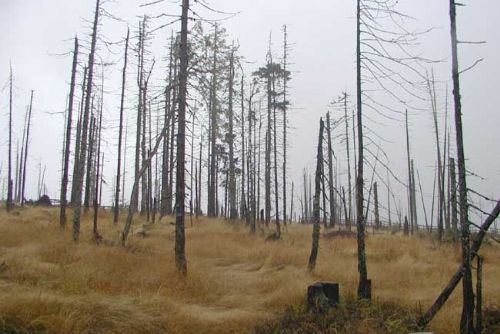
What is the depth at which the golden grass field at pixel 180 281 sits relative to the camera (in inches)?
298

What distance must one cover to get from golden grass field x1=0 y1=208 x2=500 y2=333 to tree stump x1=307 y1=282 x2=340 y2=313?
82cm

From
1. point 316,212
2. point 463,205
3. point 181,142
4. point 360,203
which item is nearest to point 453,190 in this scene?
point 463,205

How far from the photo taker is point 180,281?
37.4ft

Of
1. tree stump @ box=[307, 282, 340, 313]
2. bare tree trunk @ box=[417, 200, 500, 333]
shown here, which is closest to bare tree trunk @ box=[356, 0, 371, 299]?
A: tree stump @ box=[307, 282, 340, 313]

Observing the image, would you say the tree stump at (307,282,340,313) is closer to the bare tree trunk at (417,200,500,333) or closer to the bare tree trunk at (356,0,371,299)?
the bare tree trunk at (356,0,371,299)

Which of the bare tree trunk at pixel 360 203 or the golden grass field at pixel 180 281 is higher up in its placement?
the bare tree trunk at pixel 360 203

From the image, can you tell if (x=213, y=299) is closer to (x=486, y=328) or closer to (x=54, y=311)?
(x=54, y=311)

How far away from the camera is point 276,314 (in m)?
9.27

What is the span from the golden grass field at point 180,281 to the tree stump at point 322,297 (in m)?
0.82

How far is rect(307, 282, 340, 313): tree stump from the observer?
917 cm

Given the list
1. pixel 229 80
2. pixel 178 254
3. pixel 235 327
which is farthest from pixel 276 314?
pixel 229 80

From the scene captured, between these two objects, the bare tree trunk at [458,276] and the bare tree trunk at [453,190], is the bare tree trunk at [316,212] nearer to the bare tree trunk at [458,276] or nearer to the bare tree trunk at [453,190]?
the bare tree trunk at [453,190]

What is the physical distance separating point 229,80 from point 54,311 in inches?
1006

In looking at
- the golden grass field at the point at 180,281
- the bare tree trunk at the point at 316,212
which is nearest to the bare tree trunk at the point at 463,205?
the golden grass field at the point at 180,281
